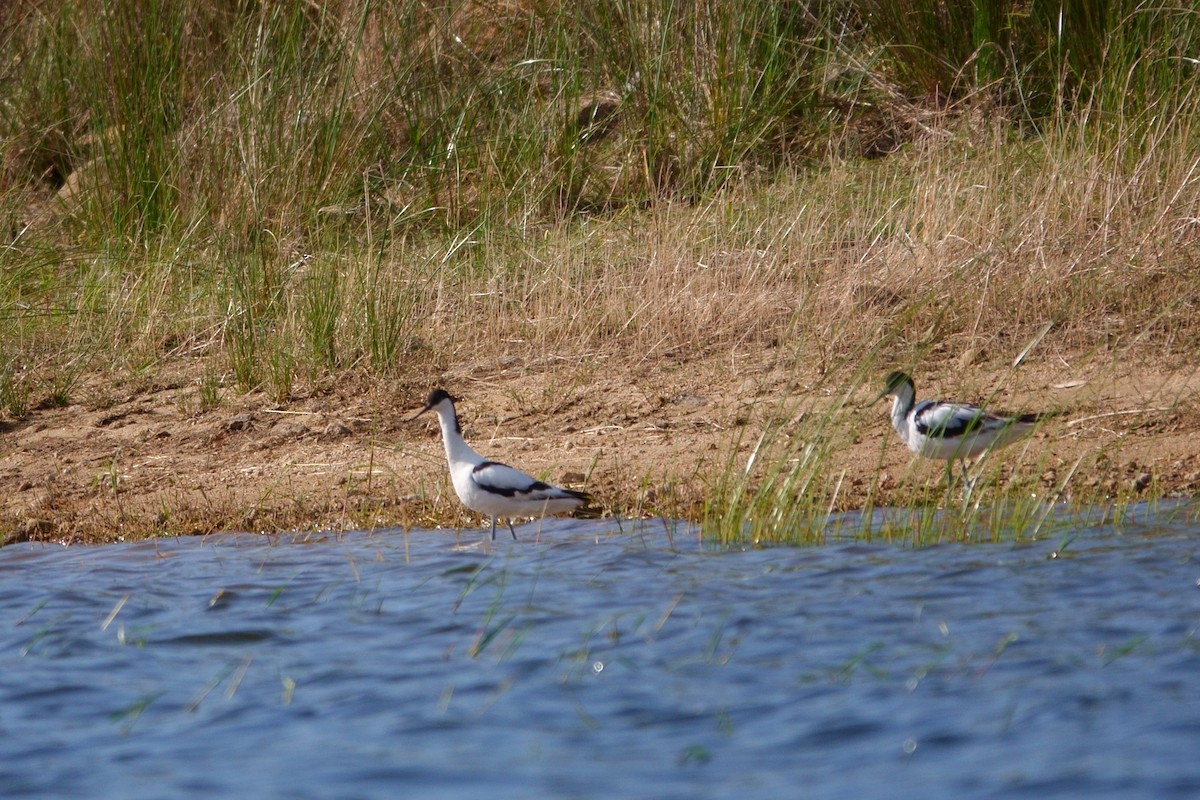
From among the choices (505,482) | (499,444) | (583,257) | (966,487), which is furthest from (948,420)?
(583,257)

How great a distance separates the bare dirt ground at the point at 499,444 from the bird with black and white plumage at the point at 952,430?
0.13 m

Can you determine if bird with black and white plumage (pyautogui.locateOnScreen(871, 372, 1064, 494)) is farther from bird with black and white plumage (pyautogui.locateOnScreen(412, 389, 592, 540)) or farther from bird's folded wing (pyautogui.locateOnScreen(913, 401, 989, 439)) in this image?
bird with black and white plumage (pyautogui.locateOnScreen(412, 389, 592, 540))

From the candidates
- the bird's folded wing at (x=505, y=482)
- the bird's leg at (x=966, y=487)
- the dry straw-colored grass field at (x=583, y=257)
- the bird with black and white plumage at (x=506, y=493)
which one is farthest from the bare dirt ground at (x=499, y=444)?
the bird's folded wing at (x=505, y=482)

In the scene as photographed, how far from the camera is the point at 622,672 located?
468 cm

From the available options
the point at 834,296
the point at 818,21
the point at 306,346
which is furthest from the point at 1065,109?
the point at 306,346

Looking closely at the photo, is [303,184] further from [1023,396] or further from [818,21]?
[1023,396]

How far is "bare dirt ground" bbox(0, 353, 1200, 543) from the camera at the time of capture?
22.5 ft

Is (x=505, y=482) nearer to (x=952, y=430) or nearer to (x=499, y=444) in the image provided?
(x=499, y=444)

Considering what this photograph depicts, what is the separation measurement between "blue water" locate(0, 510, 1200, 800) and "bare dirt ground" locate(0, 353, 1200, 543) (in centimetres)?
61

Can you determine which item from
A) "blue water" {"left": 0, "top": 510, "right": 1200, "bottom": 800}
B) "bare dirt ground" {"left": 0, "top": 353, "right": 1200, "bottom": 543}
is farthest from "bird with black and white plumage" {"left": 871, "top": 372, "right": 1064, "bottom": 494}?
"blue water" {"left": 0, "top": 510, "right": 1200, "bottom": 800}

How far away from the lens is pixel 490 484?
6.44 metres

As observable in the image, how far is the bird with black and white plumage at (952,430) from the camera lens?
644cm

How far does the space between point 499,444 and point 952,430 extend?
7.68 ft

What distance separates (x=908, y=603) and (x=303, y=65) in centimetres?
702
